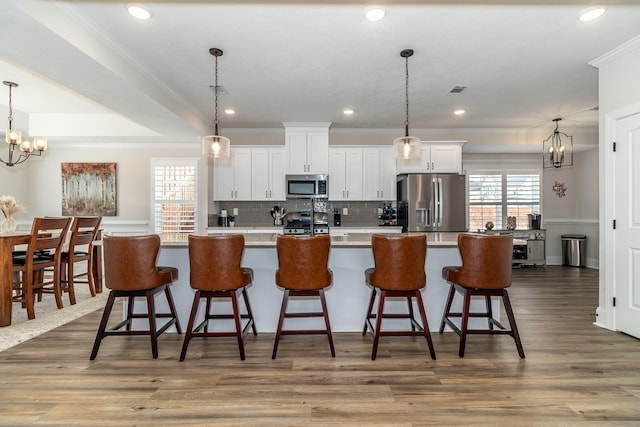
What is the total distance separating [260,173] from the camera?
5887 millimetres

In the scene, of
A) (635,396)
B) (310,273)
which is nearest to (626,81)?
(635,396)

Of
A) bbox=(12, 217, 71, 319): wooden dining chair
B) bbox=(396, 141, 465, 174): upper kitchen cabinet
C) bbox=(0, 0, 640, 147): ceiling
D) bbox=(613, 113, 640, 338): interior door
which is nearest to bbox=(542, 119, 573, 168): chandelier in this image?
bbox=(0, 0, 640, 147): ceiling

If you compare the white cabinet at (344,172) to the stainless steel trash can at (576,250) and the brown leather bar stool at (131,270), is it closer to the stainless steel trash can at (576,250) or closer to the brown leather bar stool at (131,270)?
the brown leather bar stool at (131,270)

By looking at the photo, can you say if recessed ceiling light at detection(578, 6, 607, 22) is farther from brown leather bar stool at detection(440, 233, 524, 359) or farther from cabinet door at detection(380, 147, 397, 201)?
cabinet door at detection(380, 147, 397, 201)

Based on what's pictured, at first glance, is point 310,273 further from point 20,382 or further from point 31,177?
point 31,177

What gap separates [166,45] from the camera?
120 inches

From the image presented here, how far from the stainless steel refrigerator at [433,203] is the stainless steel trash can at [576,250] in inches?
113

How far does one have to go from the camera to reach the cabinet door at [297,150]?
575 cm

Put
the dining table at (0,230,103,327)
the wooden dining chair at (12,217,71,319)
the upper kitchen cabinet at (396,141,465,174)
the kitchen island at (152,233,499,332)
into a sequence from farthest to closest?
the upper kitchen cabinet at (396,141,465,174) → the wooden dining chair at (12,217,71,319) → the dining table at (0,230,103,327) → the kitchen island at (152,233,499,332)

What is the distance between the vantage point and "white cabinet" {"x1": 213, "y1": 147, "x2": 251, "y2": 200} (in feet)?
19.4

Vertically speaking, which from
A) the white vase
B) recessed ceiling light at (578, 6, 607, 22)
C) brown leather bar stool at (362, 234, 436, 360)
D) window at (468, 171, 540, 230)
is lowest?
brown leather bar stool at (362, 234, 436, 360)

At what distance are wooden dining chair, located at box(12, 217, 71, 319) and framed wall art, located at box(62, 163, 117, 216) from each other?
6.48ft

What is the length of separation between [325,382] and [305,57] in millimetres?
2854

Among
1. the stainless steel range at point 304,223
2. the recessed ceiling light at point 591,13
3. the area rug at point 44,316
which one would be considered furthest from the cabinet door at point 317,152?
the recessed ceiling light at point 591,13
